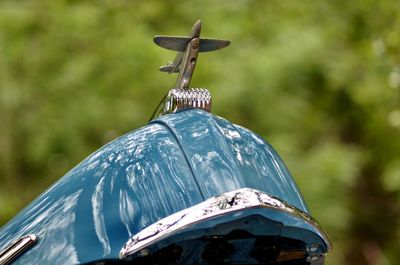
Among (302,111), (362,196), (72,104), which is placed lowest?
(362,196)

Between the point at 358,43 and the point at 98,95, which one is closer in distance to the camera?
the point at 98,95

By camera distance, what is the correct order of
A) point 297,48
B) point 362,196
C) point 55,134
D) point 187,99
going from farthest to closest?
1. point 362,196
2. point 297,48
3. point 55,134
4. point 187,99

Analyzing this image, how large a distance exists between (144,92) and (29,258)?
3.77 m

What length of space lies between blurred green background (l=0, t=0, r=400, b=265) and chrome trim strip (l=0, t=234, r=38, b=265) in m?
3.47

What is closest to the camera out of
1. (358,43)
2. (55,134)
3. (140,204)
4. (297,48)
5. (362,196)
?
(140,204)

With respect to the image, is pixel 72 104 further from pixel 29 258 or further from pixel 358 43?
pixel 29 258

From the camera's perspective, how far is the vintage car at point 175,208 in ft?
4.19

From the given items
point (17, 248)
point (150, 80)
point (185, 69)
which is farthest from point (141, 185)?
point (150, 80)

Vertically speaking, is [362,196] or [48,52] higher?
[48,52]

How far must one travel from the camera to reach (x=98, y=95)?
5.20 m

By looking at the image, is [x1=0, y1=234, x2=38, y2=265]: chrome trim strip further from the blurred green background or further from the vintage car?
the blurred green background

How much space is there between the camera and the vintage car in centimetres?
128

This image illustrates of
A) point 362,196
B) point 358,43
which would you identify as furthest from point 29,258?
point 362,196

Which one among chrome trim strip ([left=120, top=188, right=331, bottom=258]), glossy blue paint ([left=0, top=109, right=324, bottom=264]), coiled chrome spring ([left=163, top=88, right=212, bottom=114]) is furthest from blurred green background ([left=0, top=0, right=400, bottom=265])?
chrome trim strip ([left=120, top=188, right=331, bottom=258])
